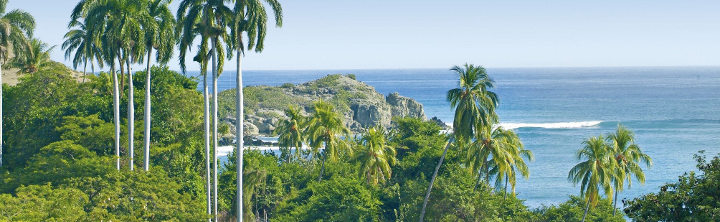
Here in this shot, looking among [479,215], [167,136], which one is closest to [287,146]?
[167,136]

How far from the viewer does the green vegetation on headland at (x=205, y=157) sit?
90.4 ft

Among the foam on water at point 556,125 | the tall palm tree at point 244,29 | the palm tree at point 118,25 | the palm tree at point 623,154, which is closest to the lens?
the tall palm tree at point 244,29

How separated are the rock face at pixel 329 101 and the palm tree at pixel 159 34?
86.7 metres

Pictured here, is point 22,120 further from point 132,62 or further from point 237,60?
point 237,60

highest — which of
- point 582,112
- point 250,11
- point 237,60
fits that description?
point 250,11

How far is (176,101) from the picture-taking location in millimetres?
42875

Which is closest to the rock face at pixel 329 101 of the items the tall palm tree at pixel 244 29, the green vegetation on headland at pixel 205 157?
the green vegetation on headland at pixel 205 157

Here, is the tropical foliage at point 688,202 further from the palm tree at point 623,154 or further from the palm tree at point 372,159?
the palm tree at point 372,159

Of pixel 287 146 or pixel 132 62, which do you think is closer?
pixel 132 62

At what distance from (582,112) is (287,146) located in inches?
5199

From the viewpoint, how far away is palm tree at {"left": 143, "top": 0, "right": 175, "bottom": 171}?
32.2 m

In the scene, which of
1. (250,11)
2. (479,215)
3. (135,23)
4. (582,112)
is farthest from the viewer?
(582,112)

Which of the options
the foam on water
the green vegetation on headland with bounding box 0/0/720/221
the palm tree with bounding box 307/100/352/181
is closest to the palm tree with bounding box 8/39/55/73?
the green vegetation on headland with bounding box 0/0/720/221

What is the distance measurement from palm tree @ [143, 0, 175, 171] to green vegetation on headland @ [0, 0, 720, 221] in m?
0.07
